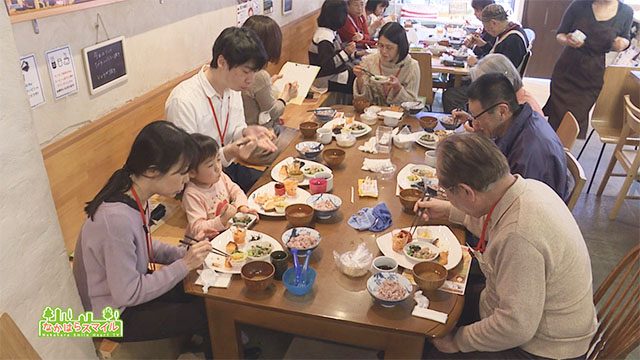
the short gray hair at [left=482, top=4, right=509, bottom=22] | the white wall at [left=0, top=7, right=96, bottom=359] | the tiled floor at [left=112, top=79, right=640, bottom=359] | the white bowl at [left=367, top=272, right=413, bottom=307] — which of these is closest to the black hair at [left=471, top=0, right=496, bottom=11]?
the short gray hair at [left=482, top=4, right=509, bottom=22]

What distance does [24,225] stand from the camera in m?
1.37

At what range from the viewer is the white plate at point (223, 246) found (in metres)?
1.76

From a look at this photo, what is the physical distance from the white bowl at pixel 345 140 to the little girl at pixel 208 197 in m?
0.72

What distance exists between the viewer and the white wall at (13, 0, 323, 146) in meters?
2.11

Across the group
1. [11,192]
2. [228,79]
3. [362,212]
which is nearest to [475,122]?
[362,212]

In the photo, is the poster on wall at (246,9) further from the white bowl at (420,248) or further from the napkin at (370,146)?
the white bowl at (420,248)

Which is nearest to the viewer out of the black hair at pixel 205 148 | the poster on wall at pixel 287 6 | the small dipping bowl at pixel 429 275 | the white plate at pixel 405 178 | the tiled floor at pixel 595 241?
the small dipping bowl at pixel 429 275

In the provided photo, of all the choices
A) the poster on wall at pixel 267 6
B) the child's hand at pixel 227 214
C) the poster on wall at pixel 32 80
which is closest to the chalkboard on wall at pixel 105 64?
the poster on wall at pixel 32 80

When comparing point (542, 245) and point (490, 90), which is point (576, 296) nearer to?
point (542, 245)

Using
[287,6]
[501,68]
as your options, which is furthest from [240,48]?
[287,6]

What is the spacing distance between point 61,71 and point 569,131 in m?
2.79

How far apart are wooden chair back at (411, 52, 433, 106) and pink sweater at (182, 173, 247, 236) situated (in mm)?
2691

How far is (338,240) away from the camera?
75.2 inches

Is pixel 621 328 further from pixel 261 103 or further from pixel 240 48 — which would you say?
pixel 261 103
